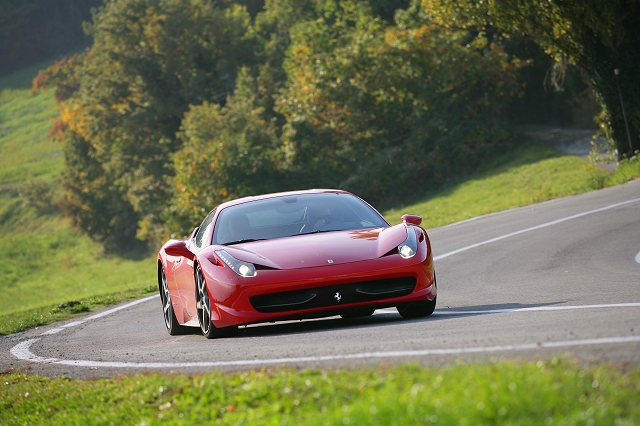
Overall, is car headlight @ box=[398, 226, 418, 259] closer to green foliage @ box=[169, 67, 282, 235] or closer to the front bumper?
the front bumper

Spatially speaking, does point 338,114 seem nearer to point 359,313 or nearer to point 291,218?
point 291,218

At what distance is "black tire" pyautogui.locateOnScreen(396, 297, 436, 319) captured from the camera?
9.90m

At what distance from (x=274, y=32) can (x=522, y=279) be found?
170 feet

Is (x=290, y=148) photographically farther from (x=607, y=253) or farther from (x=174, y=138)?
(x=607, y=253)

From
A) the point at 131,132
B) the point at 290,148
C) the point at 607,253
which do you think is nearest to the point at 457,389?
the point at 607,253

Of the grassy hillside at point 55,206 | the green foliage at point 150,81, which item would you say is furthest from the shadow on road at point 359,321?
the green foliage at point 150,81

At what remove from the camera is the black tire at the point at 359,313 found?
962cm

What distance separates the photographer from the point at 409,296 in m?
9.59

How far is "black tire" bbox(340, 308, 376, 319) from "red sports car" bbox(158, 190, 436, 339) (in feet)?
0.05

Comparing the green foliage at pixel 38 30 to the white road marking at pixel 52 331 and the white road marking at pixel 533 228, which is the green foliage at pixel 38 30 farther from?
the white road marking at pixel 52 331

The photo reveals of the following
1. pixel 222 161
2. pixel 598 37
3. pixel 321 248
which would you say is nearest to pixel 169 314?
pixel 321 248

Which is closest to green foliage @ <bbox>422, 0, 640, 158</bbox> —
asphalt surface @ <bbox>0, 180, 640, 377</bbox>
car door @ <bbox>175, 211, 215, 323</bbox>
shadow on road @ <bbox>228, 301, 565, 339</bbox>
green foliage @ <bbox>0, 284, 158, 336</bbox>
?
asphalt surface @ <bbox>0, 180, 640, 377</bbox>

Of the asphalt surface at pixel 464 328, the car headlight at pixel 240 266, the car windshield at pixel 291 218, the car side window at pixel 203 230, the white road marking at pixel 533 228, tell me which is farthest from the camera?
the white road marking at pixel 533 228

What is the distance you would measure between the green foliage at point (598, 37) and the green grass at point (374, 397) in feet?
77.0
